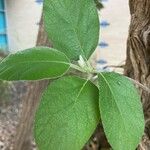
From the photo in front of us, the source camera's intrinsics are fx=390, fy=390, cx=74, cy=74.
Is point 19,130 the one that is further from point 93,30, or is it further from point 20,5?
point 20,5

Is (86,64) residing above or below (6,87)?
above

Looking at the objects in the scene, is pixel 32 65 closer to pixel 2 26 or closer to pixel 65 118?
pixel 65 118

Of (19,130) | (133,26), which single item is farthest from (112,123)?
(19,130)

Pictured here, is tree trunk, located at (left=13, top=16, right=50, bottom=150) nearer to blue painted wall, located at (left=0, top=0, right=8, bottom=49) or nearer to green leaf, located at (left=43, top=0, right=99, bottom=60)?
green leaf, located at (left=43, top=0, right=99, bottom=60)

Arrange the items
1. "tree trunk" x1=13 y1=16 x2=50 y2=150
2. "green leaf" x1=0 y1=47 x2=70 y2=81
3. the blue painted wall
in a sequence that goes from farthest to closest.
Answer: the blue painted wall
"tree trunk" x1=13 y1=16 x2=50 y2=150
"green leaf" x1=0 y1=47 x2=70 y2=81

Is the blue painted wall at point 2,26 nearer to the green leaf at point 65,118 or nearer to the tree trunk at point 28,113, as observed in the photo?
the tree trunk at point 28,113

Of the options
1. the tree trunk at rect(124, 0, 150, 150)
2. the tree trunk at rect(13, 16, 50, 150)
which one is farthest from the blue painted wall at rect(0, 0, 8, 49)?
the tree trunk at rect(124, 0, 150, 150)
